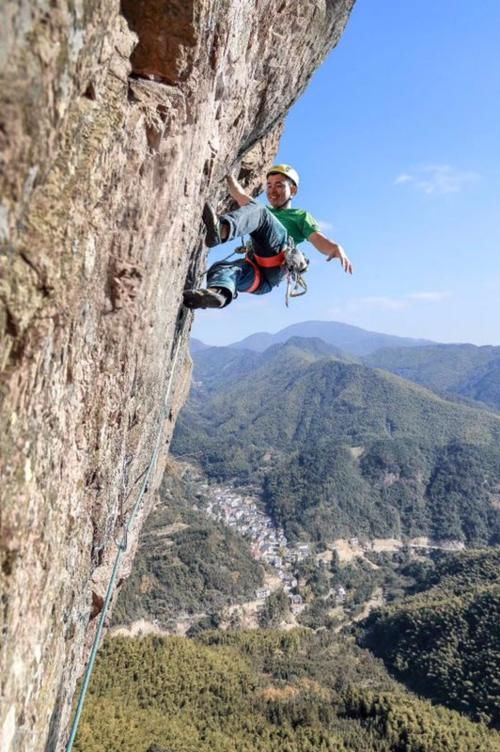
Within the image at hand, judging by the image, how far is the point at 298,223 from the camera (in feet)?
17.4

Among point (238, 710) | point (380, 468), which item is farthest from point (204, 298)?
point (380, 468)

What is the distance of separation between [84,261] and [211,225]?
2285 millimetres

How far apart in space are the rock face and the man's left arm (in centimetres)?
114

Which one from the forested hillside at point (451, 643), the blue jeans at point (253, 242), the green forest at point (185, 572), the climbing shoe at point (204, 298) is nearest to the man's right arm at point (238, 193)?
the blue jeans at point (253, 242)

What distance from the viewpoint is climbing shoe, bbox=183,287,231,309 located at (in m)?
4.64

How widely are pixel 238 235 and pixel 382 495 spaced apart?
12447 cm

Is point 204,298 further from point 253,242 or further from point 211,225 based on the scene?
point 253,242

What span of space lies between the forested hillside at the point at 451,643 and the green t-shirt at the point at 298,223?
134 feet

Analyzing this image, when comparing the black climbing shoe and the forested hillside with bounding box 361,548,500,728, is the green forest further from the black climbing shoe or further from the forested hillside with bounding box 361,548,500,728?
the black climbing shoe

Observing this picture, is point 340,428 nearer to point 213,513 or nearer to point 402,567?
point 213,513

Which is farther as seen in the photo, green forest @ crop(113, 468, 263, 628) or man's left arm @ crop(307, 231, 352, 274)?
green forest @ crop(113, 468, 263, 628)

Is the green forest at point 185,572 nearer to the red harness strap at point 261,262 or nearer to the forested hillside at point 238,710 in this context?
the forested hillside at point 238,710

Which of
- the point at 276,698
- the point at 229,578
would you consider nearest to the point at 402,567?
the point at 229,578

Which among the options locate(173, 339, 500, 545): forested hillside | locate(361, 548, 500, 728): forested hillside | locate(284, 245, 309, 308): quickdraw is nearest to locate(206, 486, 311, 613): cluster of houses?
locate(173, 339, 500, 545): forested hillside
